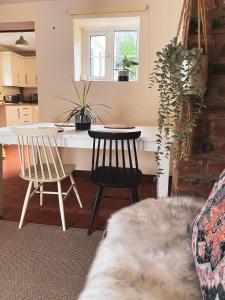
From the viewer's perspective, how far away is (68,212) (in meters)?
2.51

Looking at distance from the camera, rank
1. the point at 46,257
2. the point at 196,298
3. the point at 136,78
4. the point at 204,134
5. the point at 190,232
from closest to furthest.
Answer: the point at 196,298 < the point at 190,232 < the point at 204,134 < the point at 46,257 < the point at 136,78

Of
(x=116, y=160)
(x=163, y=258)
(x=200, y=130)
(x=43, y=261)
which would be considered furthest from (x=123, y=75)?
(x=163, y=258)

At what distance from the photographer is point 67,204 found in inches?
106

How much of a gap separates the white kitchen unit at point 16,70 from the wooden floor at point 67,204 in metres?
3.54

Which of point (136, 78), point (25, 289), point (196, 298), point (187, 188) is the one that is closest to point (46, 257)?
point (25, 289)

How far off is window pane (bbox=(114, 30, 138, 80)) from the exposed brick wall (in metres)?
1.90

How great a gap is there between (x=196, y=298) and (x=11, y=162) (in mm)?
4069

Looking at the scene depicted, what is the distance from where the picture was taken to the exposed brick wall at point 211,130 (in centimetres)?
150

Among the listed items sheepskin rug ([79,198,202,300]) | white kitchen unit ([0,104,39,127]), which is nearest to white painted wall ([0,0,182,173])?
sheepskin rug ([79,198,202,300])

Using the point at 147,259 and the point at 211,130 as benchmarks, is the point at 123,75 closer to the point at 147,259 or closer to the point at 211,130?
the point at 211,130

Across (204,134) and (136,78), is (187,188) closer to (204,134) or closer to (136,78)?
(204,134)

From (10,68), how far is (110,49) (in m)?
3.69

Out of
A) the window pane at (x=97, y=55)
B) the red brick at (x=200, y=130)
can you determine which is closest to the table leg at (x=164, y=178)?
the red brick at (x=200, y=130)

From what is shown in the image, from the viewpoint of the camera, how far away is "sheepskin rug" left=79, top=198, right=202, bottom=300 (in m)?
0.80
